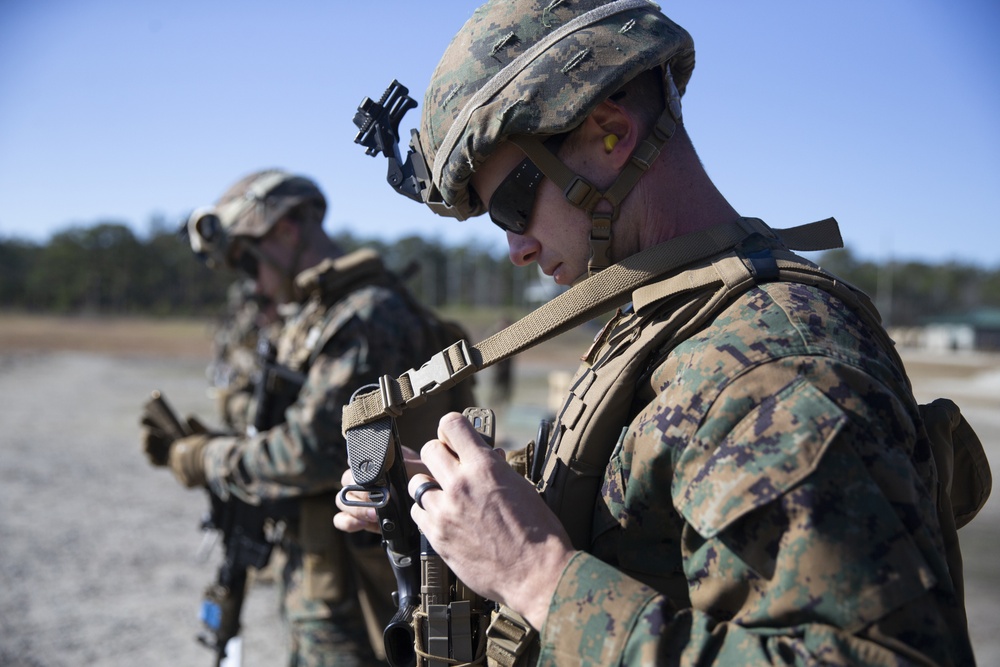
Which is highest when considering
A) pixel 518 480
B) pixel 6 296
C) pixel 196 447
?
pixel 6 296

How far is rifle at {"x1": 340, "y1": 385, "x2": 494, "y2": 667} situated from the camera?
1.62 m

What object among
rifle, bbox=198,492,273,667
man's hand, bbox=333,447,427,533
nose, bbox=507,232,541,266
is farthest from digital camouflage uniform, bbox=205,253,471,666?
nose, bbox=507,232,541,266

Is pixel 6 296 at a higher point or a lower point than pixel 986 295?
higher

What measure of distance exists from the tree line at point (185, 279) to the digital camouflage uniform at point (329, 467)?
5195 cm

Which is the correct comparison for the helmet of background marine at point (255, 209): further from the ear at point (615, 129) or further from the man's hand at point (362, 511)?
the ear at point (615, 129)

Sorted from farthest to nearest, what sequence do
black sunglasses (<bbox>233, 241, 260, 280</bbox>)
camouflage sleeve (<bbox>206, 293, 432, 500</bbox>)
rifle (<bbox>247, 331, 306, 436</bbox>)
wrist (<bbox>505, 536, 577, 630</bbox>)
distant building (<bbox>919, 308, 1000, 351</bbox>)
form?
1. distant building (<bbox>919, 308, 1000, 351</bbox>)
2. black sunglasses (<bbox>233, 241, 260, 280</bbox>)
3. rifle (<bbox>247, 331, 306, 436</bbox>)
4. camouflage sleeve (<bbox>206, 293, 432, 500</bbox>)
5. wrist (<bbox>505, 536, 577, 630</bbox>)

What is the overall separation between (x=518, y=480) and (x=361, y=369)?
7.52ft

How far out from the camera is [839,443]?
1159 mm

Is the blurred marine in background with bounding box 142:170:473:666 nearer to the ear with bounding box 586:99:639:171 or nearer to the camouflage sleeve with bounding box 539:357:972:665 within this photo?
the ear with bounding box 586:99:639:171

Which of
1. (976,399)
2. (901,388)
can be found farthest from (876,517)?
(976,399)

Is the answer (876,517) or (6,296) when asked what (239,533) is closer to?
(876,517)

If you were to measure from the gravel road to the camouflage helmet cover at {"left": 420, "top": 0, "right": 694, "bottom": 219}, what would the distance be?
463cm

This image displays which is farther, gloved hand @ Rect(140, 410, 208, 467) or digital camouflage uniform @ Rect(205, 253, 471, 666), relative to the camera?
gloved hand @ Rect(140, 410, 208, 467)

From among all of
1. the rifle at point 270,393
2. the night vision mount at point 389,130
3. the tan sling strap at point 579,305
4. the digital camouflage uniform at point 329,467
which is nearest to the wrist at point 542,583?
the tan sling strap at point 579,305
